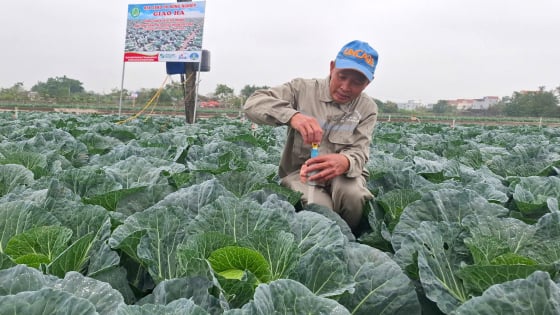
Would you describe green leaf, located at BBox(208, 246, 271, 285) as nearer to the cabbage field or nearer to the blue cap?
the cabbage field

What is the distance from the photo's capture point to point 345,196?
2.86 m

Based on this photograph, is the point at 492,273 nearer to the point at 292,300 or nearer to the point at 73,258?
the point at 292,300

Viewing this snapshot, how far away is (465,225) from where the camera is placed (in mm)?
1748

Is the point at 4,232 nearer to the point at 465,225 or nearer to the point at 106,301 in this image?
the point at 106,301

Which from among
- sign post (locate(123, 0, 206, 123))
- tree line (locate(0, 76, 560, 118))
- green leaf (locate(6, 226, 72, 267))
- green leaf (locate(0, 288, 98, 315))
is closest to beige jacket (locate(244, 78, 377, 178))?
green leaf (locate(6, 226, 72, 267))

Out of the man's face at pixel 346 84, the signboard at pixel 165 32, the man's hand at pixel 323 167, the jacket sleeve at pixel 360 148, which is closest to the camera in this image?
the man's hand at pixel 323 167

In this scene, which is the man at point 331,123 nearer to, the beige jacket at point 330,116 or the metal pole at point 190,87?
the beige jacket at point 330,116

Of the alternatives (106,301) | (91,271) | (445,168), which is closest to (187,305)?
(106,301)

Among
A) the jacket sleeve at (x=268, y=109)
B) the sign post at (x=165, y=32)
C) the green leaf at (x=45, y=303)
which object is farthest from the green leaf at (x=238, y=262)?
the sign post at (x=165, y=32)

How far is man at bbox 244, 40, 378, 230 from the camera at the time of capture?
2.64m

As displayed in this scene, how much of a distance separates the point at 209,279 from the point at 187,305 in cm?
24

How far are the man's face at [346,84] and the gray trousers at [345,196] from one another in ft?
1.72

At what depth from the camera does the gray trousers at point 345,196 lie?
9.35 feet

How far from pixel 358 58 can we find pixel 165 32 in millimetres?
11002
